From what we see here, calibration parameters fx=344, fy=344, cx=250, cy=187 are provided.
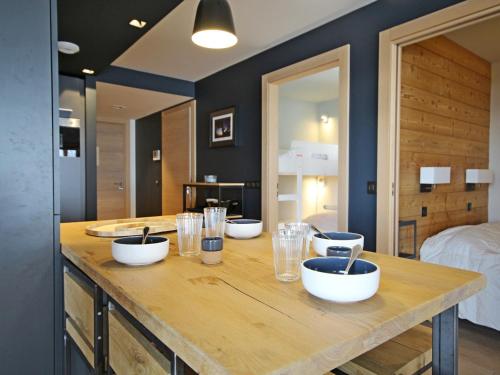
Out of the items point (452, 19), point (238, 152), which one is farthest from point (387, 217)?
point (238, 152)

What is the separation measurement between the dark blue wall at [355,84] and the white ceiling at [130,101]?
130 centimetres

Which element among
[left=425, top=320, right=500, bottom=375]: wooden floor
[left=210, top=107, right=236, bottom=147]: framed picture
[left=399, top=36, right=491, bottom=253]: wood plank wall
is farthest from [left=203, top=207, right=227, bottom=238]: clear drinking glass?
[left=210, top=107, right=236, bottom=147]: framed picture

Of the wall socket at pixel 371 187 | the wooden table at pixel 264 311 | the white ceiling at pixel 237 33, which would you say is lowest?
the wooden table at pixel 264 311

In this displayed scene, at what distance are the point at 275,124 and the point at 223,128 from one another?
0.88 metres

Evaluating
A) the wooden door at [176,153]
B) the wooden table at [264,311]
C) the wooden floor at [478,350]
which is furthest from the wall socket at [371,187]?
the wooden door at [176,153]

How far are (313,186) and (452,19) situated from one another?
10.6ft

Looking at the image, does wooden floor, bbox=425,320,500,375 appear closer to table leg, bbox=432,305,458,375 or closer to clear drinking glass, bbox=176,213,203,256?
table leg, bbox=432,305,458,375

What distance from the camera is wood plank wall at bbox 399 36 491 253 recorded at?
3010 millimetres

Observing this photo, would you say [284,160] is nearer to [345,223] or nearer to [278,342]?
[345,223]

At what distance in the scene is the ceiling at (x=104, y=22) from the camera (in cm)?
209

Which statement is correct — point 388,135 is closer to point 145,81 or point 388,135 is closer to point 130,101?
point 145,81

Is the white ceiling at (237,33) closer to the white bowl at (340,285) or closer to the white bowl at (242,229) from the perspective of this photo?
the white bowl at (242,229)

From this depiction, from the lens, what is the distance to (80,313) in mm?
1159

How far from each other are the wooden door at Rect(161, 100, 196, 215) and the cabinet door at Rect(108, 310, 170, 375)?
401 cm
